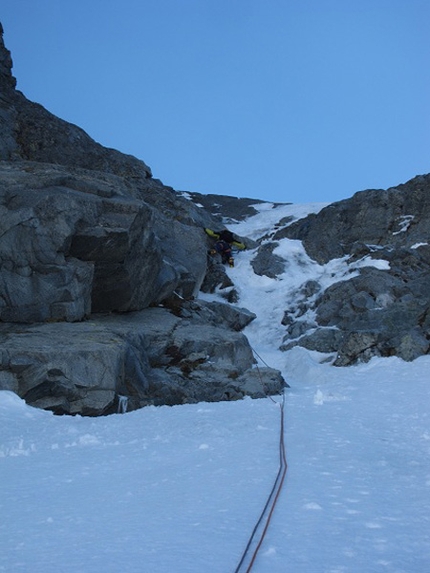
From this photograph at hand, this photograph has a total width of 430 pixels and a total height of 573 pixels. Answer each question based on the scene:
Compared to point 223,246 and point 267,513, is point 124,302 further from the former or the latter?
point 267,513

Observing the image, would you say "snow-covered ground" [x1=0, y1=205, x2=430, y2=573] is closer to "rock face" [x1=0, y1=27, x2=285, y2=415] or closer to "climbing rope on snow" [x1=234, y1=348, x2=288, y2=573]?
"climbing rope on snow" [x1=234, y1=348, x2=288, y2=573]

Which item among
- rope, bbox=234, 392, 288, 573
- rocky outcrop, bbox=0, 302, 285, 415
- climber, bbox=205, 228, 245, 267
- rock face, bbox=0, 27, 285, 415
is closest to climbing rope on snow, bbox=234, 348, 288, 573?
rope, bbox=234, 392, 288, 573

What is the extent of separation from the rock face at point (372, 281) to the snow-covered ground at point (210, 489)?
24.1ft

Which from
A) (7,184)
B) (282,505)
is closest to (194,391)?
(7,184)

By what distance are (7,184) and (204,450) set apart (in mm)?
11599

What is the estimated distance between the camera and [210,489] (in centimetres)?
529

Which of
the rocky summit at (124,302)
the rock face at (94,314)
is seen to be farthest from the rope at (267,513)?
the rocky summit at (124,302)

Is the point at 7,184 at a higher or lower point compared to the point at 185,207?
lower

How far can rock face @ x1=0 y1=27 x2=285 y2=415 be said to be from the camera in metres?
12.2

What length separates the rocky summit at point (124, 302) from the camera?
41.4ft

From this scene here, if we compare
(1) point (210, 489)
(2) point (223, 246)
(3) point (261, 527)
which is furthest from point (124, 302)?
(3) point (261, 527)

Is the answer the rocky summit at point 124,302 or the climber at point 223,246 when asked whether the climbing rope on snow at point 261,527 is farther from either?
the climber at point 223,246

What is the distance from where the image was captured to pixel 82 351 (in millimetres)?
12516

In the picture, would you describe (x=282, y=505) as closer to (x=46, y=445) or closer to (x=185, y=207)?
(x=46, y=445)
